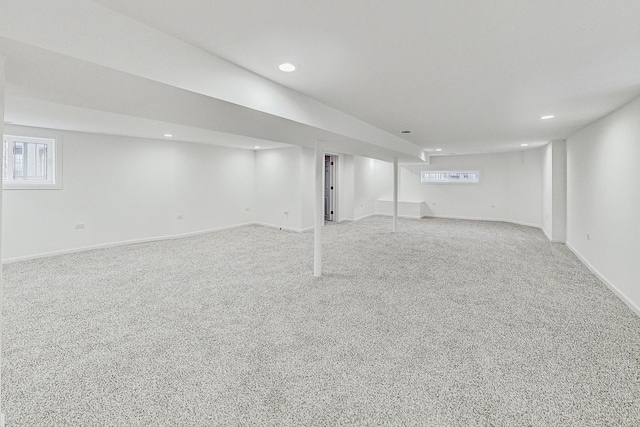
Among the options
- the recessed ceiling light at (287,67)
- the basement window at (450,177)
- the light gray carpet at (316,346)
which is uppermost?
the basement window at (450,177)

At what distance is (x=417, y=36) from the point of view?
1.84 metres

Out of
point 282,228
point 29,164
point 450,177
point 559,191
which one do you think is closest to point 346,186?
point 282,228

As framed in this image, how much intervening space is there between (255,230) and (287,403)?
6.10 metres

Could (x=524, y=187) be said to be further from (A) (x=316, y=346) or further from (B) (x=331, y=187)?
(A) (x=316, y=346)

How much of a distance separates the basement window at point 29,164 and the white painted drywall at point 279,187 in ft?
14.3

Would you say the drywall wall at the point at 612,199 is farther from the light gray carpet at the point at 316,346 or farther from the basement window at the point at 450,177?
the basement window at the point at 450,177

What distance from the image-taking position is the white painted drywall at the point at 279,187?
7.51 metres

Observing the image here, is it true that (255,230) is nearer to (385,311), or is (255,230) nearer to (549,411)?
(385,311)

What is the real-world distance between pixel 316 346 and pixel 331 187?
7.36 metres

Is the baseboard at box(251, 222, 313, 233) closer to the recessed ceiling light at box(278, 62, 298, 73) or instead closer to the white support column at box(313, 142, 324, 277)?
the white support column at box(313, 142, 324, 277)

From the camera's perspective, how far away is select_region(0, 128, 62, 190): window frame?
473cm

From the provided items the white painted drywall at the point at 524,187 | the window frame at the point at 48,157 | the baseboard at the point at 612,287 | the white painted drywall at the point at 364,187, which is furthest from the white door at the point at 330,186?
the window frame at the point at 48,157

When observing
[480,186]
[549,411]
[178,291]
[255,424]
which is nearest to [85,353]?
[178,291]

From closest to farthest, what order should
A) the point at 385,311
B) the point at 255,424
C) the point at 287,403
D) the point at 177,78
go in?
the point at 255,424
the point at 287,403
the point at 177,78
the point at 385,311
